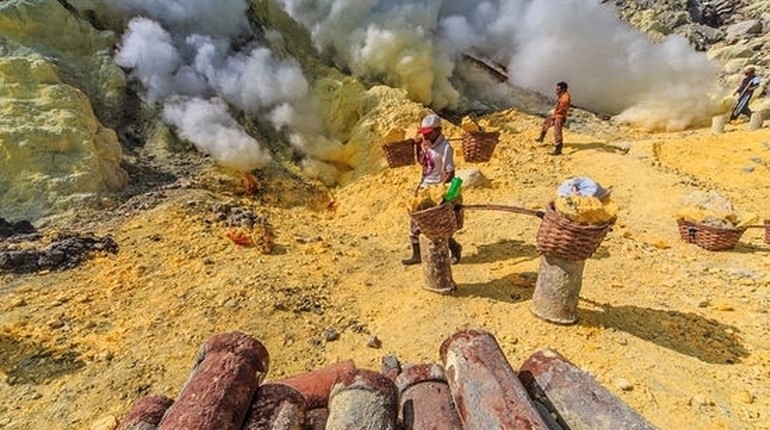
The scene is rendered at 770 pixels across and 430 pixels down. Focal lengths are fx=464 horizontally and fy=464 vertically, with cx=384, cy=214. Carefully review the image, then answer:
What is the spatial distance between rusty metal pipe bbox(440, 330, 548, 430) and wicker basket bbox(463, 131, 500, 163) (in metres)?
6.00

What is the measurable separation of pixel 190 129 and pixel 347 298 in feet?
16.2

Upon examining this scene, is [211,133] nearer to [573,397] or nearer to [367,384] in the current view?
[367,384]

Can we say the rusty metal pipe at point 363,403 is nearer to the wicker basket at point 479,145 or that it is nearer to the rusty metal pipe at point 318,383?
the rusty metal pipe at point 318,383

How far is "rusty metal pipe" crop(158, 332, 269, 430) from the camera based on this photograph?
213cm

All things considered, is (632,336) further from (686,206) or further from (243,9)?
(243,9)

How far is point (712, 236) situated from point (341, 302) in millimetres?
4479

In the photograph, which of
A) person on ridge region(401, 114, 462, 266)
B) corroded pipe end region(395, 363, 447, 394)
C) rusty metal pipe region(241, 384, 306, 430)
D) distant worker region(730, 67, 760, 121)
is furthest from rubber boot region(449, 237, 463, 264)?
distant worker region(730, 67, 760, 121)

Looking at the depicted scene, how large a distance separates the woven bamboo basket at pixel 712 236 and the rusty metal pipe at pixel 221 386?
5424mm

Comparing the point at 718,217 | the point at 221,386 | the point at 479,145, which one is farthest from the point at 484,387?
the point at 479,145

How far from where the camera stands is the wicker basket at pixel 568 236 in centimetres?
354

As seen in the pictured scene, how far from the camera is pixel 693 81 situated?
44.3 ft

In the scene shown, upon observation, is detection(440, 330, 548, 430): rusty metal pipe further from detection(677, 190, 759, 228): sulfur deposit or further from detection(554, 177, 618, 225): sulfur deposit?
detection(677, 190, 759, 228): sulfur deposit

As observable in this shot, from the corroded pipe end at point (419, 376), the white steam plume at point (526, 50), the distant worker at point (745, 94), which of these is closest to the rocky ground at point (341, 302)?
the corroded pipe end at point (419, 376)

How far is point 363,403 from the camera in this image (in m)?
2.35
